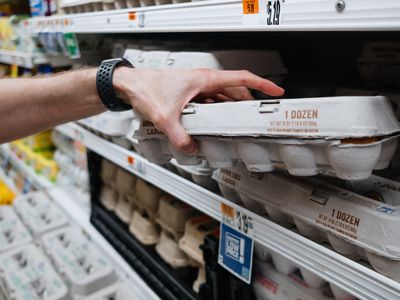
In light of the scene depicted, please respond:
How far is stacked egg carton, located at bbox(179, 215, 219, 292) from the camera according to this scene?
51.1 inches

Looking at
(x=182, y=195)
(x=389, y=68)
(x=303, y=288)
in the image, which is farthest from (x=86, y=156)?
(x=389, y=68)

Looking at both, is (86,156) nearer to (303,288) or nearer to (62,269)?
(62,269)

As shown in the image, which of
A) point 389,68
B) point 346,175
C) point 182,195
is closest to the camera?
point 346,175

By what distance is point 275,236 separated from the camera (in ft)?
2.68

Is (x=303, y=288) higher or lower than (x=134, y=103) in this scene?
lower

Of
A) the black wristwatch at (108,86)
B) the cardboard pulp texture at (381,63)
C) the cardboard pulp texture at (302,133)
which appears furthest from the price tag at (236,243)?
the cardboard pulp texture at (381,63)

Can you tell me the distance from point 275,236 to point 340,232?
0.17 metres

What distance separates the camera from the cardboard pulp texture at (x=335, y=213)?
0.63m

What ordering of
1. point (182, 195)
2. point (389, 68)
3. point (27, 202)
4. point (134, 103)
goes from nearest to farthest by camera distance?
point (134, 103), point (389, 68), point (182, 195), point (27, 202)

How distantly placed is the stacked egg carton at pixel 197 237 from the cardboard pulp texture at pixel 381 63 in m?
0.69

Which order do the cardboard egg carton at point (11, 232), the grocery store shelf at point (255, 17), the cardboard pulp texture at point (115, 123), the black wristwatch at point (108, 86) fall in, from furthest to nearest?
the cardboard egg carton at point (11, 232) → the cardboard pulp texture at point (115, 123) → the black wristwatch at point (108, 86) → the grocery store shelf at point (255, 17)

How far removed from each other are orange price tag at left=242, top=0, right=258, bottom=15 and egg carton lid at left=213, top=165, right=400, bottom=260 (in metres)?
0.34

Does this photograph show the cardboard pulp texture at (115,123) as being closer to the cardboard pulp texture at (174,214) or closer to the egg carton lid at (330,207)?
the cardboard pulp texture at (174,214)

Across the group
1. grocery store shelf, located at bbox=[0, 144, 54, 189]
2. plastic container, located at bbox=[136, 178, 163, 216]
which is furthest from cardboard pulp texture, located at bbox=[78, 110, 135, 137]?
grocery store shelf, located at bbox=[0, 144, 54, 189]
